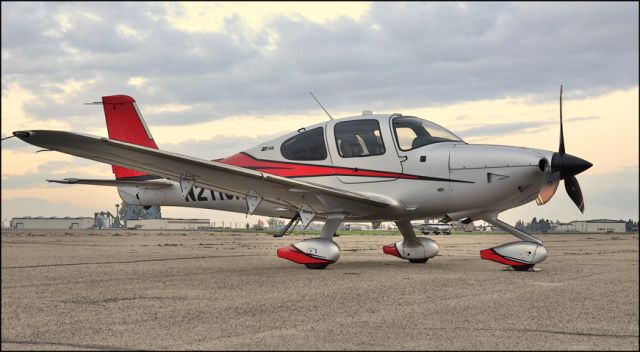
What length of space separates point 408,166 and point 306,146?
2.02 meters

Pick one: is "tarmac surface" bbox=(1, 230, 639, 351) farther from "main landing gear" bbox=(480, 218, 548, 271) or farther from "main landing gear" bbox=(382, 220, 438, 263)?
"main landing gear" bbox=(382, 220, 438, 263)

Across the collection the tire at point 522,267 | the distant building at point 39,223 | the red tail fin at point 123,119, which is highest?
the red tail fin at point 123,119

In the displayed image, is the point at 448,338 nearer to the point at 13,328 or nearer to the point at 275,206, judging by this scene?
the point at 13,328

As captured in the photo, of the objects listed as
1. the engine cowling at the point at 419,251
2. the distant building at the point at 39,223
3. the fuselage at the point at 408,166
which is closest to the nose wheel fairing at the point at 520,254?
the fuselage at the point at 408,166

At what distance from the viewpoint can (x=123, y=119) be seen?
14.6 m

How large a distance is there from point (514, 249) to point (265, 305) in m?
5.59

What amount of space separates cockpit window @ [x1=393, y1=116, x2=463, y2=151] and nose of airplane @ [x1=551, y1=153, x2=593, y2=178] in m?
1.91

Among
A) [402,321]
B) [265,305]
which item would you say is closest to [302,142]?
[265,305]

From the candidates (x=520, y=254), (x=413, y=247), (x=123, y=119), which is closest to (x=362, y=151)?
(x=413, y=247)

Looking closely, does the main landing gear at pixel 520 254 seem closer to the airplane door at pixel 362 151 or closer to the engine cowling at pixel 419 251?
the engine cowling at pixel 419 251

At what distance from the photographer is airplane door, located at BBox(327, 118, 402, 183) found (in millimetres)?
10518

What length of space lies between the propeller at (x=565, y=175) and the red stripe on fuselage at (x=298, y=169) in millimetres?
2067

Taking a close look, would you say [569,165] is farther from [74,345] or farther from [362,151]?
[74,345]

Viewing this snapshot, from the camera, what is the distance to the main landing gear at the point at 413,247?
12.0 m
